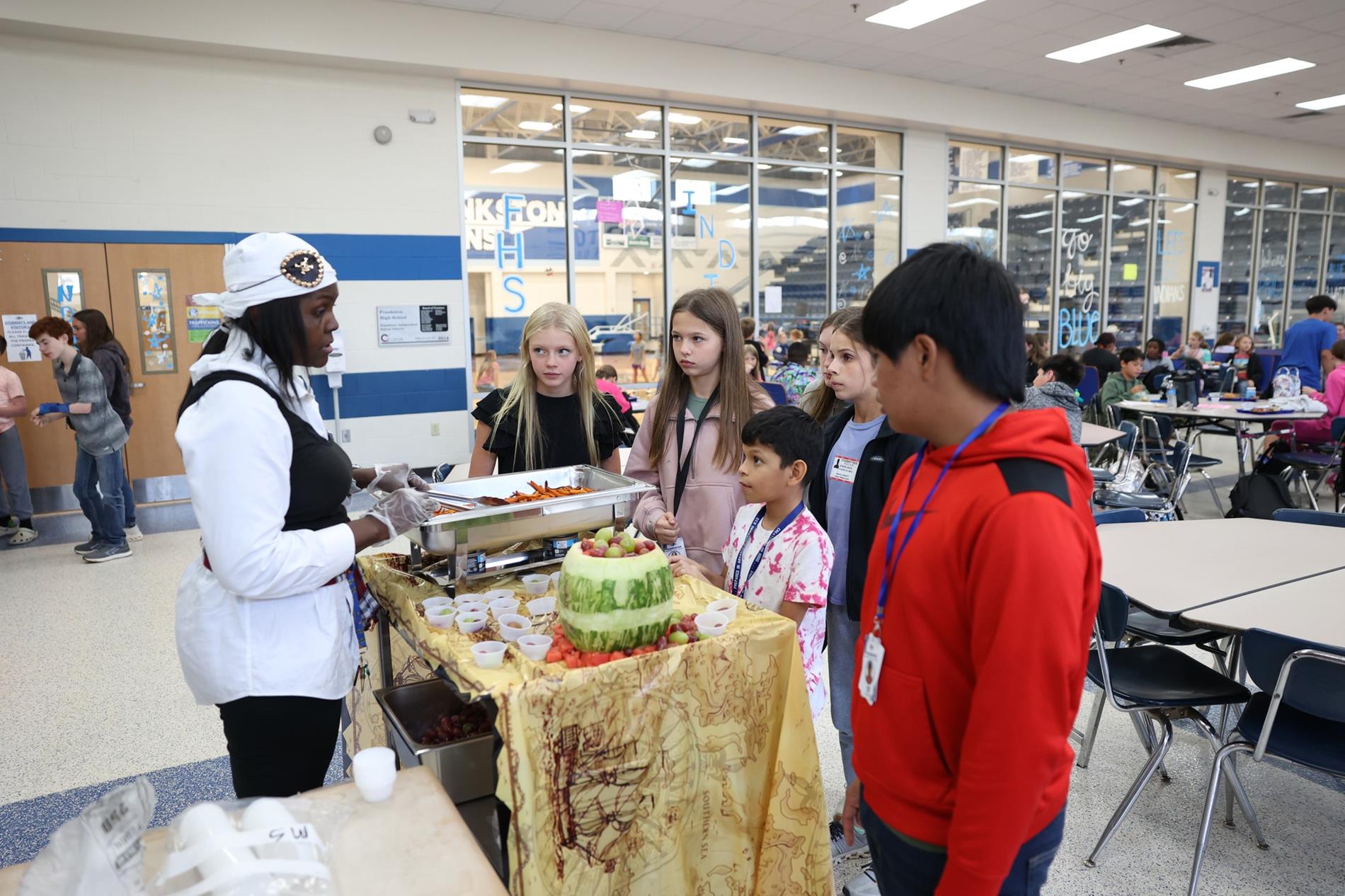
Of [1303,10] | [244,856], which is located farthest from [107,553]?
[1303,10]

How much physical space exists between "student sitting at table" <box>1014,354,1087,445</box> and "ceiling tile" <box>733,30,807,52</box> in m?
3.98

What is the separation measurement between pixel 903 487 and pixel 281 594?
1110mm

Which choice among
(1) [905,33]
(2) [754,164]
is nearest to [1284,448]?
(1) [905,33]

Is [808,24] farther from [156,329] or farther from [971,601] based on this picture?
[971,601]

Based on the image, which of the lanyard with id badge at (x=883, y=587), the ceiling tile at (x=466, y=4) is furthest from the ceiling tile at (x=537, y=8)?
the lanyard with id badge at (x=883, y=587)

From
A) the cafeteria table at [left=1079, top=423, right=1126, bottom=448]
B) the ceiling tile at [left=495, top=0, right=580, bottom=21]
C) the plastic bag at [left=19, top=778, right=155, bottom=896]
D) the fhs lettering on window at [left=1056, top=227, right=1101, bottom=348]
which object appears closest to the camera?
the plastic bag at [left=19, top=778, right=155, bottom=896]

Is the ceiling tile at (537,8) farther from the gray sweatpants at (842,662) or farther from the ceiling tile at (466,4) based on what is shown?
the gray sweatpants at (842,662)

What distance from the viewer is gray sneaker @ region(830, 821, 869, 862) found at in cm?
222

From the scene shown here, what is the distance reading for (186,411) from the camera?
1462 millimetres

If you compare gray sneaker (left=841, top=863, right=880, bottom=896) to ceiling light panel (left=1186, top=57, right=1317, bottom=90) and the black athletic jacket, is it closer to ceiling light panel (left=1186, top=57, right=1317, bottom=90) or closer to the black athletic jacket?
the black athletic jacket

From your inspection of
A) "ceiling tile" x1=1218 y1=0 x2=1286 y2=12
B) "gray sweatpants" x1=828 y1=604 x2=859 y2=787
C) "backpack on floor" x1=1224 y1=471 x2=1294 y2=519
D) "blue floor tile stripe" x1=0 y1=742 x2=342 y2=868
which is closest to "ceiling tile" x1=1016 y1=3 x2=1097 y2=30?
"ceiling tile" x1=1218 y1=0 x2=1286 y2=12

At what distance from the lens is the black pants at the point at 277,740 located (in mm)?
1574

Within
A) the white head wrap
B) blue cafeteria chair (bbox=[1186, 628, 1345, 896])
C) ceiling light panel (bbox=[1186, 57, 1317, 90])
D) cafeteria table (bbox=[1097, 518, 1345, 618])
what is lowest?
blue cafeteria chair (bbox=[1186, 628, 1345, 896])

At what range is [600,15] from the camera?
22.7 feet
